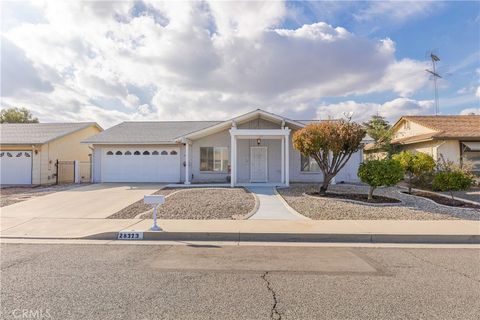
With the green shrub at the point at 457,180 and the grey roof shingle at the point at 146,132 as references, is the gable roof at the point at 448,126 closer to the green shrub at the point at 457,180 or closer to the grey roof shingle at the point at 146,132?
the green shrub at the point at 457,180

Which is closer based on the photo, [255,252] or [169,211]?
[255,252]

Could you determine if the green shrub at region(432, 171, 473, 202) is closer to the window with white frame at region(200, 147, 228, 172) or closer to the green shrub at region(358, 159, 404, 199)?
the green shrub at region(358, 159, 404, 199)

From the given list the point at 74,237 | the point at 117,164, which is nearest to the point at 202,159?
the point at 117,164

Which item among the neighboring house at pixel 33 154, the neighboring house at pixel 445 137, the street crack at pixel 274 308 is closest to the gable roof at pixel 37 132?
the neighboring house at pixel 33 154

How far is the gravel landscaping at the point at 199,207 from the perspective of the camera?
9148 millimetres

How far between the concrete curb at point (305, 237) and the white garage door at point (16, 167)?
1637 centimetres

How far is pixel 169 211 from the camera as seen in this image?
9.73 meters

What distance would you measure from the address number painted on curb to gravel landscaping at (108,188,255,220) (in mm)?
1789

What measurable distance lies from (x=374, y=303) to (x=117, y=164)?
18.9 meters

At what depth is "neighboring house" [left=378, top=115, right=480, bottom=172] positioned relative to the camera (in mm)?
17797

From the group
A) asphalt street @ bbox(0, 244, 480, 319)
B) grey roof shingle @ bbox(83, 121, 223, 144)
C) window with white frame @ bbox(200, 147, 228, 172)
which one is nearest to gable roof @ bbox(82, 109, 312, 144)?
grey roof shingle @ bbox(83, 121, 223, 144)

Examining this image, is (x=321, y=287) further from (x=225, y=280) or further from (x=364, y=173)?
(x=364, y=173)

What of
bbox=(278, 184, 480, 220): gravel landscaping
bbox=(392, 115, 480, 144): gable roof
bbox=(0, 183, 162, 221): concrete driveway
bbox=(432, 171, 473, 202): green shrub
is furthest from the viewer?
bbox=(392, 115, 480, 144): gable roof

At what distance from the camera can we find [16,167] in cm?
1961
